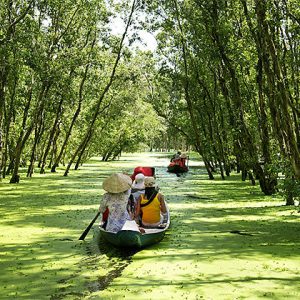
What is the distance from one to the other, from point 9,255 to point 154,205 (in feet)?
9.76

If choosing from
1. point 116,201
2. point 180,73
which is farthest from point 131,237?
point 180,73

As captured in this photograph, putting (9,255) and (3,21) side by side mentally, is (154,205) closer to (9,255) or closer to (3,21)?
(9,255)

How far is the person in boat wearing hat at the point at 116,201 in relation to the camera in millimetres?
8727

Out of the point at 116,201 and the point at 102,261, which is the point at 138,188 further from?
the point at 102,261

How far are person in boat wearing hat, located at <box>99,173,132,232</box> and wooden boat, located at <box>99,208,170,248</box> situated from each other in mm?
281

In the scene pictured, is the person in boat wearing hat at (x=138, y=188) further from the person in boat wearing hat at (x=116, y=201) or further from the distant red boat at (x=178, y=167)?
the distant red boat at (x=178, y=167)

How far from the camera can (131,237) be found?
805 centimetres

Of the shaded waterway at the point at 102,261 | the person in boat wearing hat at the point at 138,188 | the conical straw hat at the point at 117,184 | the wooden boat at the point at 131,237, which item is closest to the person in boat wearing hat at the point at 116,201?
the conical straw hat at the point at 117,184

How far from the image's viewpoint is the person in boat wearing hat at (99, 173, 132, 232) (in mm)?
8727

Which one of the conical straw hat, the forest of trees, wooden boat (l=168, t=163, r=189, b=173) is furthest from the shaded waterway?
wooden boat (l=168, t=163, r=189, b=173)

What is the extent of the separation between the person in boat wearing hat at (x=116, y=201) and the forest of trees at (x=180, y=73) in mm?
3311

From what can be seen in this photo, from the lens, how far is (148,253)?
8.23 meters

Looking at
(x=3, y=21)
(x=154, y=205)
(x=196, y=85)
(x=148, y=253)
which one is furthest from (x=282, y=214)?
(x=196, y=85)

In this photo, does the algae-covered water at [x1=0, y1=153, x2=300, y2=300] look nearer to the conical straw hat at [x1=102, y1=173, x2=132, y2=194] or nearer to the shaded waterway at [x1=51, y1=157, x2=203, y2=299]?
the shaded waterway at [x1=51, y1=157, x2=203, y2=299]
